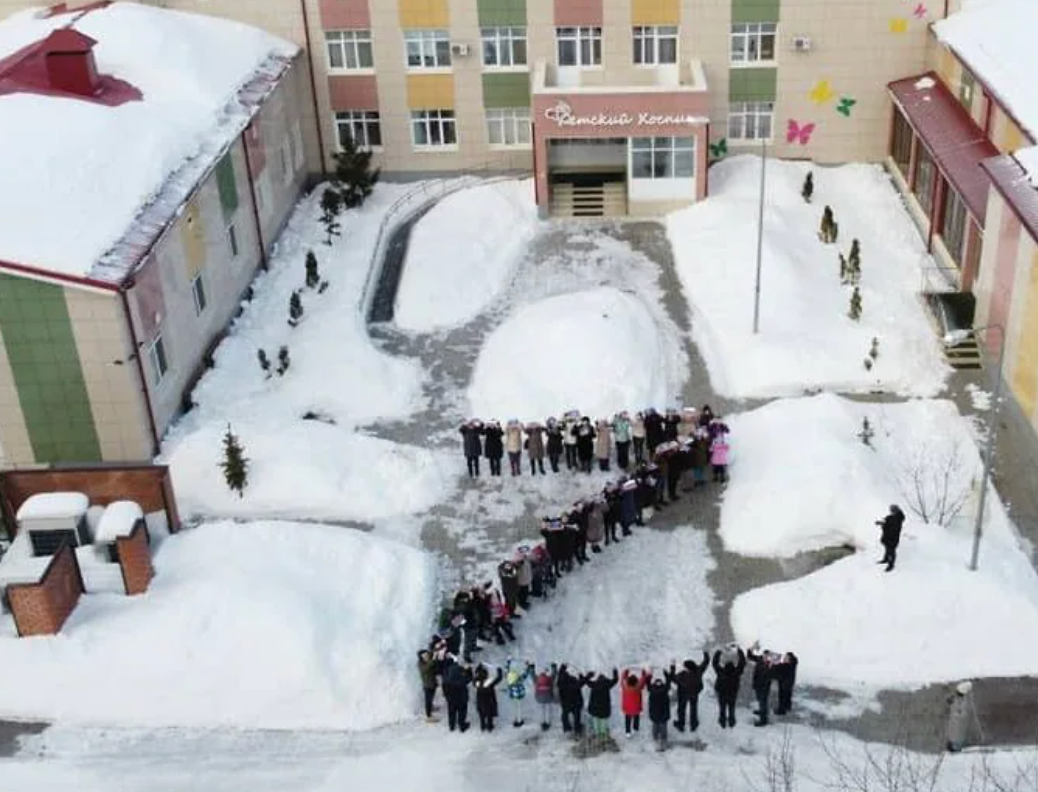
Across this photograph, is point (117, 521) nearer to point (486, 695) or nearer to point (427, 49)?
point (486, 695)

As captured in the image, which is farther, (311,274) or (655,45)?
(655,45)

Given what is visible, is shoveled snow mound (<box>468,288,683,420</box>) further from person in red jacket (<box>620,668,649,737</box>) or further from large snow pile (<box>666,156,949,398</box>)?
person in red jacket (<box>620,668,649,737</box>)

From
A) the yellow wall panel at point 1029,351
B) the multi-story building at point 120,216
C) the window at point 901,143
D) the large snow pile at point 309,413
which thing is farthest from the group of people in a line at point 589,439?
the window at point 901,143

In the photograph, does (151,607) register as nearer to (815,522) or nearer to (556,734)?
(556,734)

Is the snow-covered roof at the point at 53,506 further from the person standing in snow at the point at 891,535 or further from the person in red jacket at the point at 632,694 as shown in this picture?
the person standing in snow at the point at 891,535

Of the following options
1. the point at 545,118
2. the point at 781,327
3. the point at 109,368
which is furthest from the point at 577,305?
the point at 109,368

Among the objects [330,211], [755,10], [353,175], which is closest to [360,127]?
[353,175]
